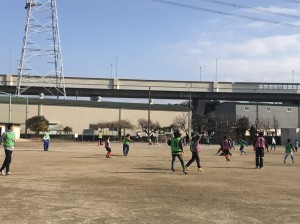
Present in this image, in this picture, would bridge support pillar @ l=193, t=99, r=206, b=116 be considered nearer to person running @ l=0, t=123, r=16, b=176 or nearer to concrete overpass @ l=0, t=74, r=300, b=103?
concrete overpass @ l=0, t=74, r=300, b=103

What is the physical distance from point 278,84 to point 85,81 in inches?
1890

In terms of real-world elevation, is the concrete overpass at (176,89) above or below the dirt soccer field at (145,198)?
above

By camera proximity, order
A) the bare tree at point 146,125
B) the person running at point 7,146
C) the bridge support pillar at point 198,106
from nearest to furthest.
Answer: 1. the person running at point 7,146
2. the bare tree at point 146,125
3. the bridge support pillar at point 198,106

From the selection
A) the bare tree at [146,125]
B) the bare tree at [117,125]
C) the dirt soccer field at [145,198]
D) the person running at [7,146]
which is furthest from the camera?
the bare tree at [146,125]

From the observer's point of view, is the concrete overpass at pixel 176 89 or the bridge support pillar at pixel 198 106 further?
the bridge support pillar at pixel 198 106

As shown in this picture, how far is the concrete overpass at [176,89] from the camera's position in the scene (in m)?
105

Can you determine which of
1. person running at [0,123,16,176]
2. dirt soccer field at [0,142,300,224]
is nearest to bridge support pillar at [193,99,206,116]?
dirt soccer field at [0,142,300,224]

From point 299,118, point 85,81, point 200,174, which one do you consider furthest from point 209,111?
point 200,174

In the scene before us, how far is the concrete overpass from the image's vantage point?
105 m

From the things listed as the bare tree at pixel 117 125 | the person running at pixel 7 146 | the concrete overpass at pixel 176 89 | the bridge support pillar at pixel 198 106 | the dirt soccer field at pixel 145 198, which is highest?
the concrete overpass at pixel 176 89

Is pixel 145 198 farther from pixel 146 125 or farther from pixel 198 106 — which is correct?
pixel 198 106

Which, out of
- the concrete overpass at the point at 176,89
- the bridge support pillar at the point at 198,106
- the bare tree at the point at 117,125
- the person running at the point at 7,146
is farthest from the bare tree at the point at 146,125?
the person running at the point at 7,146

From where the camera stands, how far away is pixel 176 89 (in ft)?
351

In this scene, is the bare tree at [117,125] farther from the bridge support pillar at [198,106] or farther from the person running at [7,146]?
the person running at [7,146]
